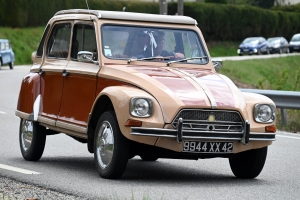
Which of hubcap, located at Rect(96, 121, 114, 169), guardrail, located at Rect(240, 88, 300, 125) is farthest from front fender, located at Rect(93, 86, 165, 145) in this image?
guardrail, located at Rect(240, 88, 300, 125)

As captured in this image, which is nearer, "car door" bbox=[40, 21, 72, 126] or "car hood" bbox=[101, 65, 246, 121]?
"car hood" bbox=[101, 65, 246, 121]

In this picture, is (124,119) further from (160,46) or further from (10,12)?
(10,12)

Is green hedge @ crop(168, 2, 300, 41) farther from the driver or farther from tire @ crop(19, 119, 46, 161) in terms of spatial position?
the driver

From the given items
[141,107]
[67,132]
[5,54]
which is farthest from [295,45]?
[141,107]

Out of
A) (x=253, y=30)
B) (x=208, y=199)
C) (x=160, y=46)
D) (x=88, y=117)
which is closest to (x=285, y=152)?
(x=160, y=46)

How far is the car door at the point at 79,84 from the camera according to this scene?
31.5 ft

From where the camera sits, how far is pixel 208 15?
2830 inches

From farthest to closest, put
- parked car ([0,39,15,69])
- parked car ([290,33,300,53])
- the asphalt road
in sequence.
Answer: parked car ([290,33,300,53]), parked car ([0,39,15,69]), the asphalt road

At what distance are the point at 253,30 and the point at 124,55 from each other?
2761 inches

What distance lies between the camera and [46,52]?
37.2 ft

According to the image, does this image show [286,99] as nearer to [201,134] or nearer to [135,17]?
[135,17]

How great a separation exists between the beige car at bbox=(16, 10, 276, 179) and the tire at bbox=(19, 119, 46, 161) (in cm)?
1

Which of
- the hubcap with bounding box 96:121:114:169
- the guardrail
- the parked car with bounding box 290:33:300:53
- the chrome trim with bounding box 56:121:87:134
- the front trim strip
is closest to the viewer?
the front trim strip

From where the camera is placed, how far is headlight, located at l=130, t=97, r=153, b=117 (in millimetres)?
8516
